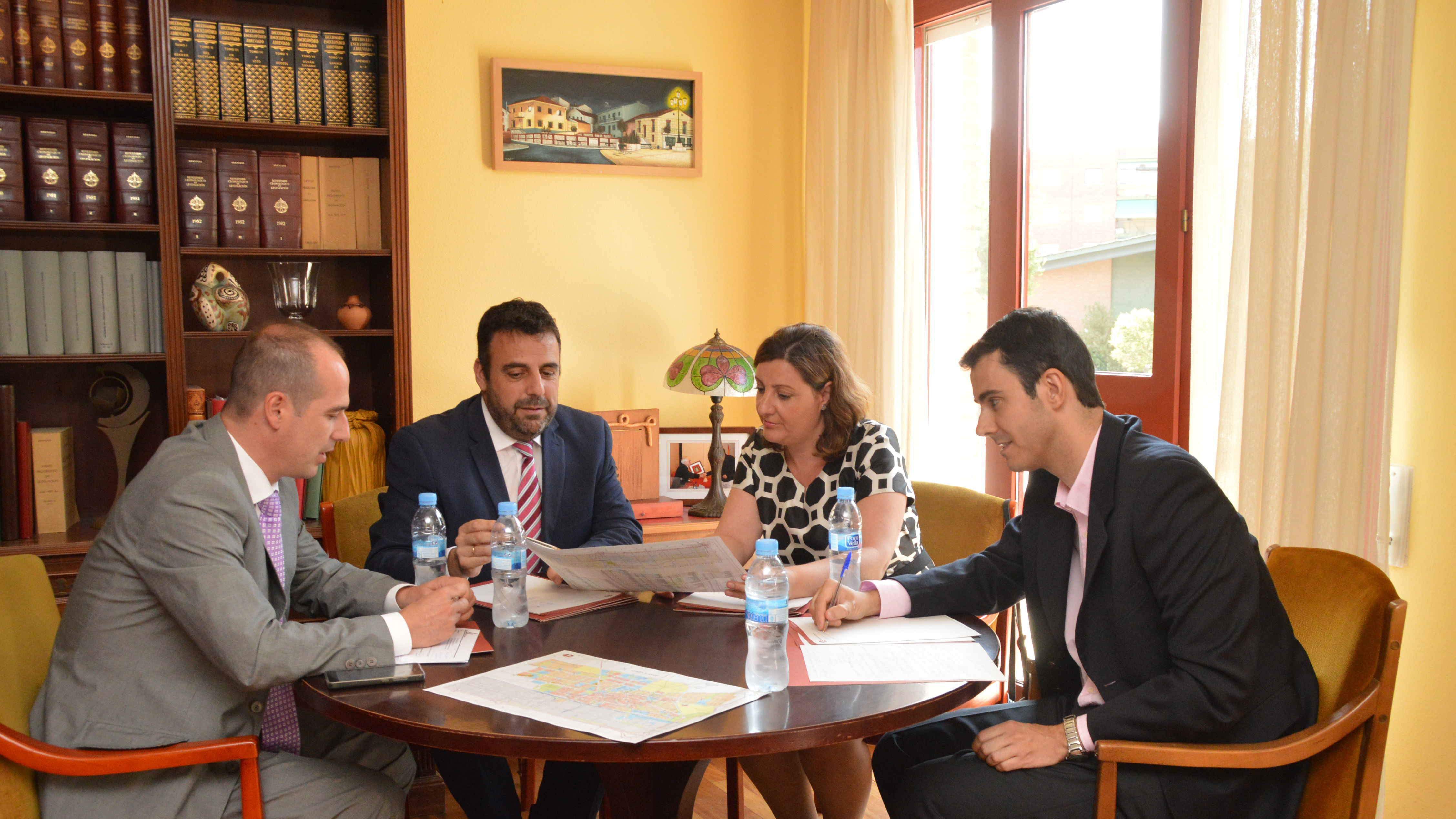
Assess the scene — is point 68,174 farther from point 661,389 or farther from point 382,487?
point 661,389

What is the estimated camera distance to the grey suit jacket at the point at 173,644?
159 cm

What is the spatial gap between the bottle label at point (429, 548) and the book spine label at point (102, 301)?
156cm


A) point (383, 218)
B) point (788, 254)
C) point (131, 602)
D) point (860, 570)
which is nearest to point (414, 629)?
point (131, 602)

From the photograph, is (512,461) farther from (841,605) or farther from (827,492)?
(841,605)

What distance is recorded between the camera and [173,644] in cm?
168

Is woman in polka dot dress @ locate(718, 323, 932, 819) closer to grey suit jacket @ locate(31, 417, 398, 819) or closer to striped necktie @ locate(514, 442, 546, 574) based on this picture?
striped necktie @ locate(514, 442, 546, 574)

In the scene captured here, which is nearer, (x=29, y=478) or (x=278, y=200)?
(x=29, y=478)

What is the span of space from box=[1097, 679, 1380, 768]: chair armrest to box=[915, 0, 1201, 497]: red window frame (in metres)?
1.34

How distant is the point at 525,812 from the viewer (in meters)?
2.91

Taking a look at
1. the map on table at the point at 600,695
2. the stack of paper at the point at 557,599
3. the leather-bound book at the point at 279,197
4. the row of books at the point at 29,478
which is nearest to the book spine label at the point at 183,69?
the leather-bound book at the point at 279,197

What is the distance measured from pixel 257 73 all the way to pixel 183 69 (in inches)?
8.0

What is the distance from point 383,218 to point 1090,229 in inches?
89.0

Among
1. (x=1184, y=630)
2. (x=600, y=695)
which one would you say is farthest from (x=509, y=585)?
(x=1184, y=630)

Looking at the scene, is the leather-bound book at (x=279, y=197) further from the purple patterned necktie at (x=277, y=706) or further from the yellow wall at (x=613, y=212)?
the purple patterned necktie at (x=277, y=706)
